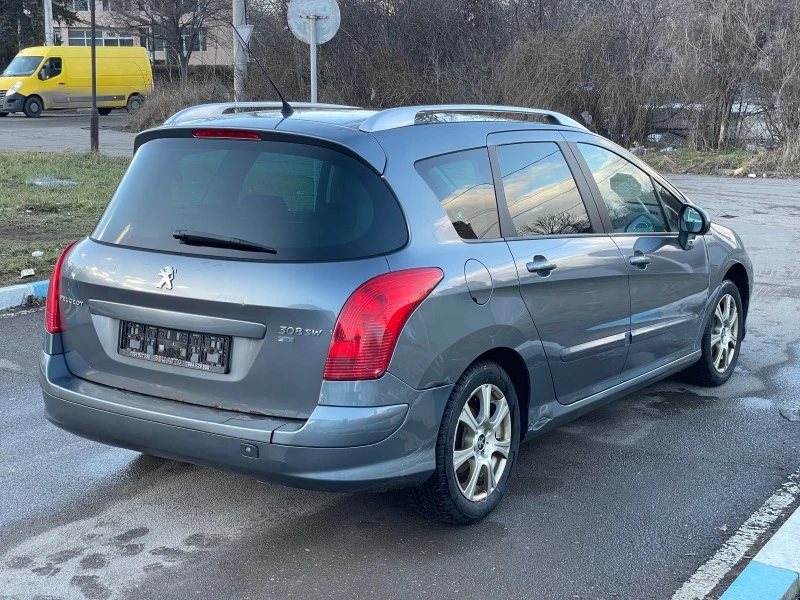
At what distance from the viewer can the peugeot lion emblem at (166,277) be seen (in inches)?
157

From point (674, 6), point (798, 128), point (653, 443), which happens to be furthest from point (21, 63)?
point (653, 443)

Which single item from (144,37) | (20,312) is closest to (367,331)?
(20,312)

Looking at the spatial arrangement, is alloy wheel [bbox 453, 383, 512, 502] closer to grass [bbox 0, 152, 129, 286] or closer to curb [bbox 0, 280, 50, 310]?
curb [bbox 0, 280, 50, 310]

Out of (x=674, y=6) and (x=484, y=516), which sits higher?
(x=674, y=6)

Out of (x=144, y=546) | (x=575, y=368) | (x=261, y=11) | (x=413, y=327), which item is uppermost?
(x=261, y=11)

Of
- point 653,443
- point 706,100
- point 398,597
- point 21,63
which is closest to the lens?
point 398,597

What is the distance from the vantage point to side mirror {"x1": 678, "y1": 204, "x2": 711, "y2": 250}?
226 inches

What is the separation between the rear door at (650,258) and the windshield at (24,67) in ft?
114

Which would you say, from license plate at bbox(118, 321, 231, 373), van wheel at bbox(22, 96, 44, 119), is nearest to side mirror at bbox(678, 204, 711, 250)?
license plate at bbox(118, 321, 231, 373)

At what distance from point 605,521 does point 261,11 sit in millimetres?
26467

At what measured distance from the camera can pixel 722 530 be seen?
437 cm

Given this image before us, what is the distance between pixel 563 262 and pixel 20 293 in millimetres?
5284

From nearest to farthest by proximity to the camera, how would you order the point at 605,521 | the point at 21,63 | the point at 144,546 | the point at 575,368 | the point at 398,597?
1. the point at 398,597
2. the point at 144,546
3. the point at 605,521
4. the point at 575,368
5. the point at 21,63

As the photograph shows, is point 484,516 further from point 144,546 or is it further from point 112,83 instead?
point 112,83
